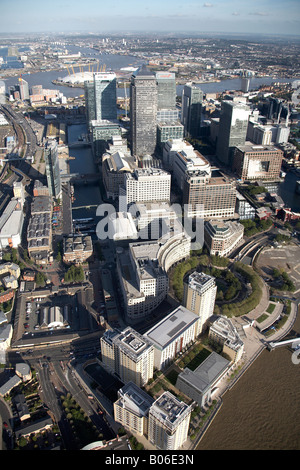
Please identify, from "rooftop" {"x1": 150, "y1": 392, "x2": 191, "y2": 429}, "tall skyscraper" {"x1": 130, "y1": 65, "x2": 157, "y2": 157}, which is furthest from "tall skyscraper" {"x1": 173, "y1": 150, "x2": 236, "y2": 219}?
"rooftop" {"x1": 150, "y1": 392, "x2": 191, "y2": 429}

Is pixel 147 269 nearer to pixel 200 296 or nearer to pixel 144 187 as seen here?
pixel 200 296

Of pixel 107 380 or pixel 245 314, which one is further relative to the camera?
pixel 245 314

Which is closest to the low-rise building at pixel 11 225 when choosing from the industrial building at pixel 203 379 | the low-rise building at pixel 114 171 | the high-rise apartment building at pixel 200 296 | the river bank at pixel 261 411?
the low-rise building at pixel 114 171

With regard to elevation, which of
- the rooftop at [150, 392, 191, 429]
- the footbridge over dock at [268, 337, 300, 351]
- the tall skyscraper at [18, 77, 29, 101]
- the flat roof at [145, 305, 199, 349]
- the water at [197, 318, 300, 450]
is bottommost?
the water at [197, 318, 300, 450]

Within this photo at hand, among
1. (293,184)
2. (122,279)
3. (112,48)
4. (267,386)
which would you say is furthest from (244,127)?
(112,48)

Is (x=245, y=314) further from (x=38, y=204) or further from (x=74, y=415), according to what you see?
(x=38, y=204)

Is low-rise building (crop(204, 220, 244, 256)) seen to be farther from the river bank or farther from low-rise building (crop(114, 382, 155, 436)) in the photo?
low-rise building (crop(114, 382, 155, 436))
